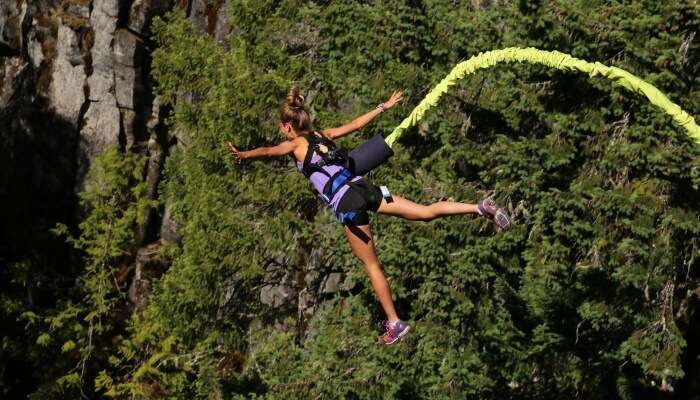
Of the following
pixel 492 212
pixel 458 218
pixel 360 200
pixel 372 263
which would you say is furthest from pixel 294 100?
pixel 458 218

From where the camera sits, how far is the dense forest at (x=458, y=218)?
10266 mm

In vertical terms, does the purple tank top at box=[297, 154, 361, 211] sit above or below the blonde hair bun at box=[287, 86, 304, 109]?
below

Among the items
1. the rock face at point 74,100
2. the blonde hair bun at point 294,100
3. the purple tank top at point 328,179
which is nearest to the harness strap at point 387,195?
the purple tank top at point 328,179

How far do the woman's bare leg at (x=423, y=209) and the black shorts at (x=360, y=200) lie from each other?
0.07 metres

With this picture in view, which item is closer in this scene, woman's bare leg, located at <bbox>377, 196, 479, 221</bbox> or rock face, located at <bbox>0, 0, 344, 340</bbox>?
woman's bare leg, located at <bbox>377, 196, 479, 221</bbox>

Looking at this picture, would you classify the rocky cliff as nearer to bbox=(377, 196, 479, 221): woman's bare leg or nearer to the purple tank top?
the purple tank top

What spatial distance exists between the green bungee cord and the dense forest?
164cm

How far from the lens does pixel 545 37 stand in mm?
10375

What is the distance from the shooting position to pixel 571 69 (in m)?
8.68

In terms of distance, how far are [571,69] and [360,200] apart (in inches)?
116

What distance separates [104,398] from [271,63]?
1090 centimetres

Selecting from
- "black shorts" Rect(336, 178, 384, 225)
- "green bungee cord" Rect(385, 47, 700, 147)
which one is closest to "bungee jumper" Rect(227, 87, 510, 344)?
"black shorts" Rect(336, 178, 384, 225)

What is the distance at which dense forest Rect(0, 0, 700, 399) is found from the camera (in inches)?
404

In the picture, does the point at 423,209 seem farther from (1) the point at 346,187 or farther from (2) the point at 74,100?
(2) the point at 74,100
